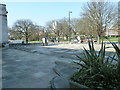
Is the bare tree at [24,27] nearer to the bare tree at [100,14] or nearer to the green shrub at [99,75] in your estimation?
the bare tree at [100,14]

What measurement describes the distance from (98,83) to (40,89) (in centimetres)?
171

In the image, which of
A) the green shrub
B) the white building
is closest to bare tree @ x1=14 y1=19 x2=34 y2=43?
the white building

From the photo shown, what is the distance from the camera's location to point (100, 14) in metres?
23.1

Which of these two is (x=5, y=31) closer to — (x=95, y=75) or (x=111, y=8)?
(x=95, y=75)

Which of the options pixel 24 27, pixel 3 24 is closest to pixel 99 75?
pixel 3 24

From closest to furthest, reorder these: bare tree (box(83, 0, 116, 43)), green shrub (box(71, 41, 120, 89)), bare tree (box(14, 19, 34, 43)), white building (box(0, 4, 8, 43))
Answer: green shrub (box(71, 41, 120, 89)), white building (box(0, 4, 8, 43)), bare tree (box(83, 0, 116, 43)), bare tree (box(14, 19, 34, 43))

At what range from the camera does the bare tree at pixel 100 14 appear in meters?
23.1

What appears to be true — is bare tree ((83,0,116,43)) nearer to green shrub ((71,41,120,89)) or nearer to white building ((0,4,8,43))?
white building ((0,4,8,43))

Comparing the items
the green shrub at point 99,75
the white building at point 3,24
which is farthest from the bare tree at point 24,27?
the green shrub at point 99,75

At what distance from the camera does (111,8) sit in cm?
2317

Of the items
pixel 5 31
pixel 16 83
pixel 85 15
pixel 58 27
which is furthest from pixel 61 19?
pixel 16 83

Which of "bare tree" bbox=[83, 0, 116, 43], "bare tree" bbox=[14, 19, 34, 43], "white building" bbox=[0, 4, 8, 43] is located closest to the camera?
"white building" bbox=[0, 4, 8, 43]

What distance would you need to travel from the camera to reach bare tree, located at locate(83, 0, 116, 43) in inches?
909

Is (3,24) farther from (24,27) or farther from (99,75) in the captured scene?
(24,27)
